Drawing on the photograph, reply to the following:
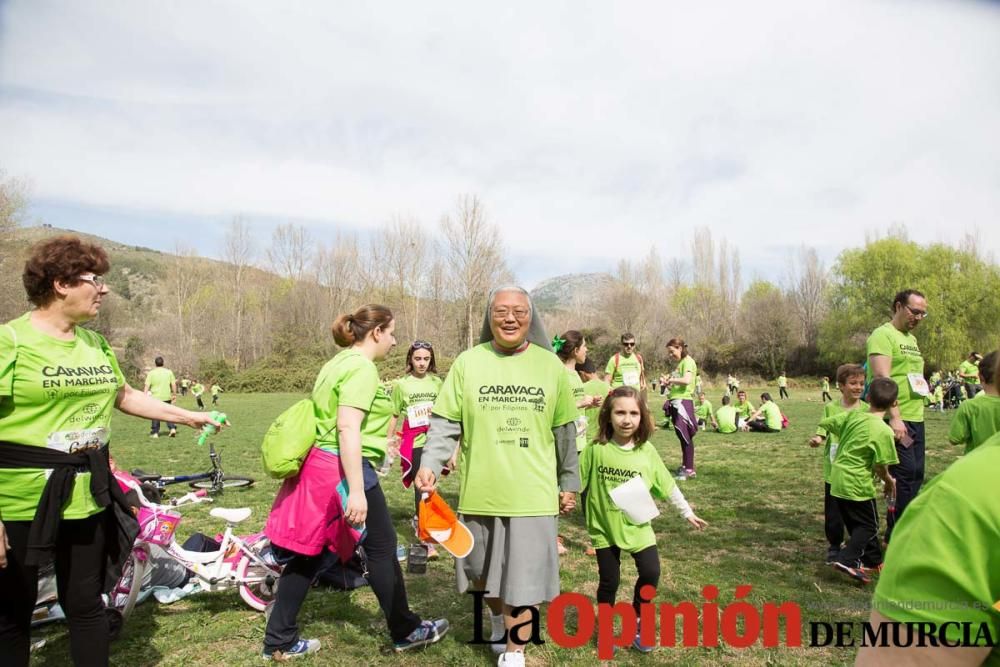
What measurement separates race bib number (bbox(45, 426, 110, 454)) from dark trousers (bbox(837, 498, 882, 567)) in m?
5.32

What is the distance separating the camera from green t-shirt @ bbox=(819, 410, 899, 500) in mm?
4816

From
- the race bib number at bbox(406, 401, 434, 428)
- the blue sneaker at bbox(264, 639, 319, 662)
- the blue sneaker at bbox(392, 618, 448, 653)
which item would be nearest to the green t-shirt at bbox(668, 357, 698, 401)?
the race bib number at bbox(406, 401, 434, 428)

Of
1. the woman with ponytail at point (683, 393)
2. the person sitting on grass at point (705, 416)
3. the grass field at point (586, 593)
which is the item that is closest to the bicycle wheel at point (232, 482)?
the grass field at point (586, 593)

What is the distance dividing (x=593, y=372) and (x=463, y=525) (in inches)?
172

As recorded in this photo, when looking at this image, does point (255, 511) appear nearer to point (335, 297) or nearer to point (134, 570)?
point (134, 570)

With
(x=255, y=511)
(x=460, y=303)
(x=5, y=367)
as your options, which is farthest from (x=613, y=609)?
(x=460, y=303)

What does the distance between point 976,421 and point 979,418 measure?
0.11 feet

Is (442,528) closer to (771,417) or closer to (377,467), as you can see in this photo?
(377,467)

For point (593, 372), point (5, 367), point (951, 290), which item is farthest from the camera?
point (951, 290)

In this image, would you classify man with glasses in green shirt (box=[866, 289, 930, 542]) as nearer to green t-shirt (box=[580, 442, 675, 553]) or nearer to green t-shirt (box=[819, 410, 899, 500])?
green t-shirt (box=[819, 410, 899, 500])

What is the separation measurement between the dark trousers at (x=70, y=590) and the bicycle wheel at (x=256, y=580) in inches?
68.1

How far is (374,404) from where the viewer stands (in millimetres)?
3752

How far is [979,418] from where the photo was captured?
4844mm

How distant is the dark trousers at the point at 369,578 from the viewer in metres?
3.52
